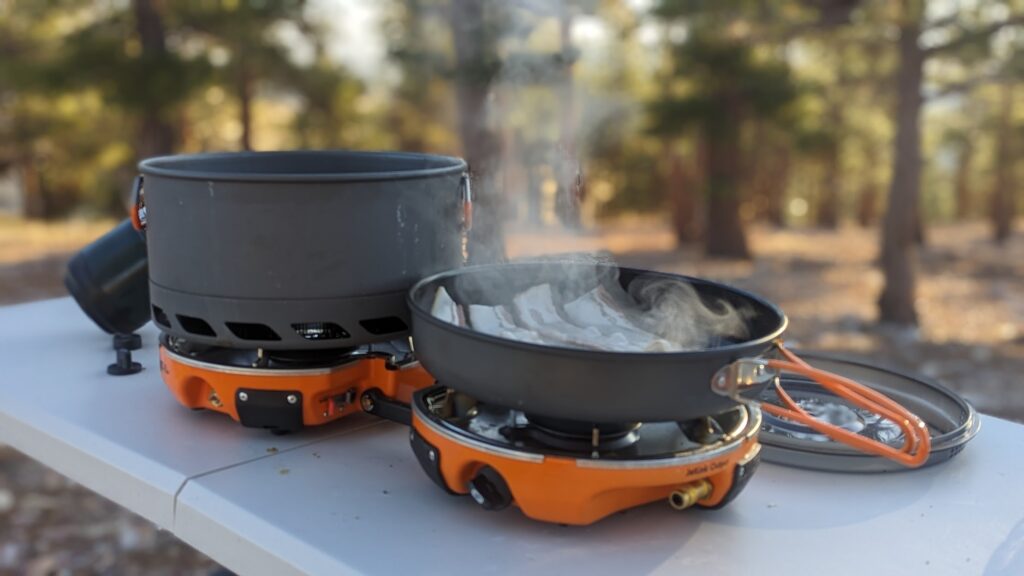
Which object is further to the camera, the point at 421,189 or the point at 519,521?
the point at 421,189

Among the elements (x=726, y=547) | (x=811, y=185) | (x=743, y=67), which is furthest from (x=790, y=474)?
(x=811, y=185)

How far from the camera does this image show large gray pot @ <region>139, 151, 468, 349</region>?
1215mm

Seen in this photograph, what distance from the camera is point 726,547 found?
107cm

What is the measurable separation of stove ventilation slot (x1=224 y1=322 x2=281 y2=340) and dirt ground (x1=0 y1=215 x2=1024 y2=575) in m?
0.65

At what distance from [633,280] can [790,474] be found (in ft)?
1.25

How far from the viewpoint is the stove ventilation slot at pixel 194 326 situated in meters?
1.30

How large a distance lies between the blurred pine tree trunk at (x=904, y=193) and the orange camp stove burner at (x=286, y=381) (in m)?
5.47

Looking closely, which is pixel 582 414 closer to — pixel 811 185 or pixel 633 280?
pixel 633 280

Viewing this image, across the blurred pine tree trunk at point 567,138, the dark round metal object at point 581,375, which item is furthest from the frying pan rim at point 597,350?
the blurred pine tree trunk at point 567,138

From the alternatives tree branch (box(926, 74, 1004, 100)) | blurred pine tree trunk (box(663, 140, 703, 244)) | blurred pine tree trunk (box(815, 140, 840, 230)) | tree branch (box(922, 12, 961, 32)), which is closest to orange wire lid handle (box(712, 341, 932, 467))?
tree branch (box(926, 74, 1004, 100))

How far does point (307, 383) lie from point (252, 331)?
0.37ft

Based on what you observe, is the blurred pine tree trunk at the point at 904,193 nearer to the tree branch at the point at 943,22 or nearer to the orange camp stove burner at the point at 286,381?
the tree branch at the point at 943,22

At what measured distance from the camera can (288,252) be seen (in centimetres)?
123

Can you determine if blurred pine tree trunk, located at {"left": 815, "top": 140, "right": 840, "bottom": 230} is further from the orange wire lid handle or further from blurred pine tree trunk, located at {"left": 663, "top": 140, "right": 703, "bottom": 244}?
the orange wire lid handle
